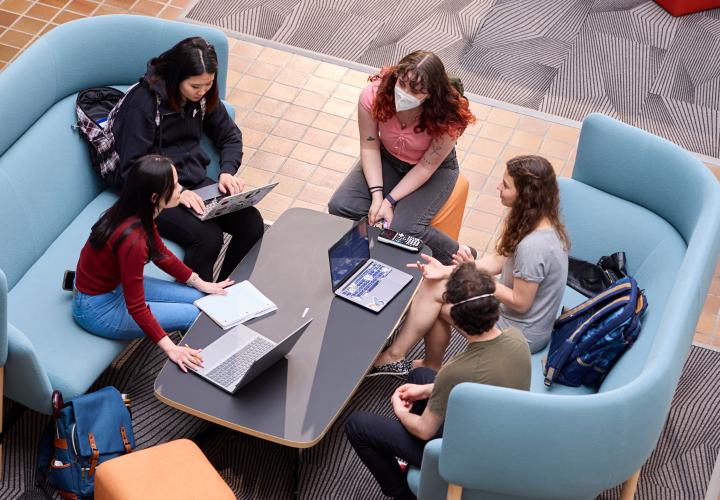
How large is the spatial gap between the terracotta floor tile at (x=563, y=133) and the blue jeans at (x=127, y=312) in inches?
115

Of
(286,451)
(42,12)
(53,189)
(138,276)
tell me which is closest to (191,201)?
(53,189)

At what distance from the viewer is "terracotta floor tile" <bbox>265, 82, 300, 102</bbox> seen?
6.57 meters

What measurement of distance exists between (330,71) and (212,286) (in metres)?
2.78

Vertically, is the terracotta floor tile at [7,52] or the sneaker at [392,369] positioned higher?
the terracotta floor tile at [7,52]

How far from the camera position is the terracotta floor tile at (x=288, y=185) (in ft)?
19.5

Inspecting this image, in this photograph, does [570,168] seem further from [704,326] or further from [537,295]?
[537,295]

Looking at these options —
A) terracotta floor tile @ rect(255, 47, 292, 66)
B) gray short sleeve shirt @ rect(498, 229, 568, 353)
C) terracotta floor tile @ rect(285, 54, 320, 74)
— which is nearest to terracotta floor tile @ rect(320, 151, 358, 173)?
terracotta floor tile @ rect(285, 54, 320, 74)

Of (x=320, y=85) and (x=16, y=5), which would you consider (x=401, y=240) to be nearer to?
(x=320, y=85)

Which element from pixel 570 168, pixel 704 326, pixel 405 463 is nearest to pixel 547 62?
pixel 570 168

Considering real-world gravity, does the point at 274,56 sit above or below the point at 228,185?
below

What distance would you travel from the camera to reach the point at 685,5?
750cm

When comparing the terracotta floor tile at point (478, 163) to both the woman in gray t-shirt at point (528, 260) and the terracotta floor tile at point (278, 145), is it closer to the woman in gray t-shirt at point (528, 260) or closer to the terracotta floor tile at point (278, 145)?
the terracotta floor tile at point (278, 145)

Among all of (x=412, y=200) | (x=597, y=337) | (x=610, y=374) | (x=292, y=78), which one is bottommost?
(x=292, y=78)

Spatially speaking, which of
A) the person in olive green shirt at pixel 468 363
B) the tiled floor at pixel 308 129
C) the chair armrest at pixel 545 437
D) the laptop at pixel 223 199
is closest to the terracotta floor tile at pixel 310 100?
the tiled floor at pixel 308 129
